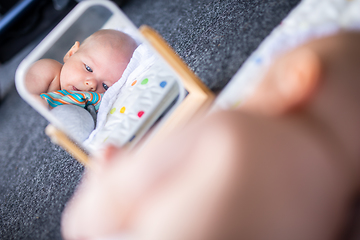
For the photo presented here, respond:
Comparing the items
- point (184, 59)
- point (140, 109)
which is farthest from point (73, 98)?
point (184, 59)

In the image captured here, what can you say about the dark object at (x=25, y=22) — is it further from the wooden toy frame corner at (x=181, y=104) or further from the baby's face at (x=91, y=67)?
the wooden toy frame corner at (x=181, y=104)

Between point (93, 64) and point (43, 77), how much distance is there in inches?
4.7

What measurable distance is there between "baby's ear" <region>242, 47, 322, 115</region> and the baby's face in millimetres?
431

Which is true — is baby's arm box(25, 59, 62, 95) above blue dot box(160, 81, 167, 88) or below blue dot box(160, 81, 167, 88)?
above

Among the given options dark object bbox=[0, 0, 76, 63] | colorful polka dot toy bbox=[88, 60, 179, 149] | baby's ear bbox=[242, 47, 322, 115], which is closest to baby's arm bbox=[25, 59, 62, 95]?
colorful polka dot toy bbox=[88, 60, 179, 149]

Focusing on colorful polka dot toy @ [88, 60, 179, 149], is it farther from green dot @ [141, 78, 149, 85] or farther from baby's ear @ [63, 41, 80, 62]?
baby's ear @ [63, 41, 80, 62]

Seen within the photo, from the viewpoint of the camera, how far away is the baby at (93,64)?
27.3 inches

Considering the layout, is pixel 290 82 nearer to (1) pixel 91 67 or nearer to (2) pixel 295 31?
(2) pixel 295 31

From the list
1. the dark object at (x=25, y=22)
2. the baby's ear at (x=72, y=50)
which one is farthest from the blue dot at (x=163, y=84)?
the dark object at (x=25, y=22)

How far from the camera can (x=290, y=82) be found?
0.37m

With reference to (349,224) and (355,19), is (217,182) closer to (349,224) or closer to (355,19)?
(349,224)

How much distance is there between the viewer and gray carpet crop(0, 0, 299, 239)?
0.71m

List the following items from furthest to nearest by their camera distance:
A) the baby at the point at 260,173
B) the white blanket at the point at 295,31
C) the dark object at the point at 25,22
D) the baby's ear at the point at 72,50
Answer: the dark object at the point at 25,22 → the baby's ear at the point at 72,50 → the white blanket at the point at 295,31 → the baby at the point at 260,173

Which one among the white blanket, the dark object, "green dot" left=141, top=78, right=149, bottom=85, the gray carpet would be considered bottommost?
the white blanket
